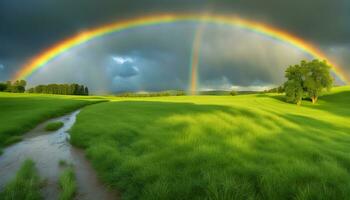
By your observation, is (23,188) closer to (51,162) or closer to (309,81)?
(51,162)

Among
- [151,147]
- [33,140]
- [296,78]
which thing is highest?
[296,78]

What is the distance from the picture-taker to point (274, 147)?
10.6 m

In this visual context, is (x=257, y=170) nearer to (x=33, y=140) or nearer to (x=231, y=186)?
(x=231, y=186)

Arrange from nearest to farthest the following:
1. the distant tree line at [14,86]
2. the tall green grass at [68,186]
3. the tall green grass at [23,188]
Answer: the tall green grass at [23,188] < the tall green grass at [68,186] < the distant tree line at [14,86]

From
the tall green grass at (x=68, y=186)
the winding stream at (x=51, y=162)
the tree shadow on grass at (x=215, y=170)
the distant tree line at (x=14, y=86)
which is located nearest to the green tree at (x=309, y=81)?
the tree shadow on grass at (x=215, y=170)

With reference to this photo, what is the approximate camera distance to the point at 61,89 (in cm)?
17212

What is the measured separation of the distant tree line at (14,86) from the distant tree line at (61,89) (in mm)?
29075

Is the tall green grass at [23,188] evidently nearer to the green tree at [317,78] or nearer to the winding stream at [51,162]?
the winding stream at [51,162]

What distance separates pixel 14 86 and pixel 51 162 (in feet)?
523

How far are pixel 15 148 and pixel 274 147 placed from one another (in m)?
16.0

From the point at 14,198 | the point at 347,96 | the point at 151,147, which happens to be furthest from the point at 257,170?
the point at 347,96

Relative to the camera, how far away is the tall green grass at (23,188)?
22.2ft

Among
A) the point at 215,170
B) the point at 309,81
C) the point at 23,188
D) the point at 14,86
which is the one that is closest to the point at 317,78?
the point at 309,81

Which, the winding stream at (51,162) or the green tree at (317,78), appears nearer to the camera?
the winding stream at (51,162)
